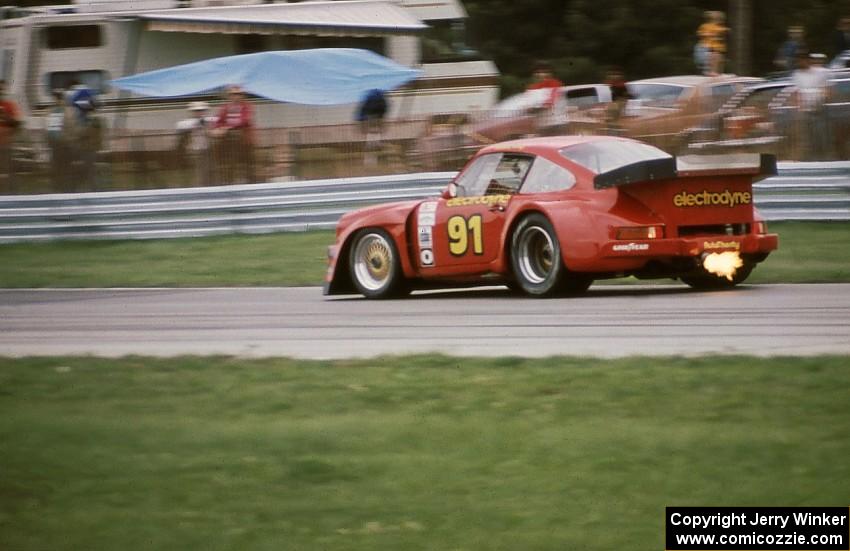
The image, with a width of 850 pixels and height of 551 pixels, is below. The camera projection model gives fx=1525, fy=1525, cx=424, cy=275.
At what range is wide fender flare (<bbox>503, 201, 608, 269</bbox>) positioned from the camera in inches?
425

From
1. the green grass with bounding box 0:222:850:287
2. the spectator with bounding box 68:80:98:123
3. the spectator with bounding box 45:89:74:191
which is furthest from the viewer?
the spectator with bounding box 68:80:98:123

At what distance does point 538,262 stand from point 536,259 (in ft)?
0.09

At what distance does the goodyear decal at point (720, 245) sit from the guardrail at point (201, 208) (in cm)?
767

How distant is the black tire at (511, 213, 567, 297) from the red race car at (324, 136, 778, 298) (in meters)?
0.01

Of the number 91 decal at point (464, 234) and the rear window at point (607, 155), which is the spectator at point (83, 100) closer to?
the number 91 decal at point (464, 234)

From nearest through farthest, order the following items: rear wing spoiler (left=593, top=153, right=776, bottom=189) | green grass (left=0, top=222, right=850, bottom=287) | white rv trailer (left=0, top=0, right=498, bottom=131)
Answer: rear wing spoiler (left=593, top=153, right=776, bottom=189), green grass (left=0, top=222, right=850, bottom=287), white rv trailer (left=0, top=0, right=498, bottom=131)

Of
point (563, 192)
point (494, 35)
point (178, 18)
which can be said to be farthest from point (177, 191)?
point (494, 35)

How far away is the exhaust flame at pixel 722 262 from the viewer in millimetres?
10984

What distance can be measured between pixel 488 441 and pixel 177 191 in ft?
46.2

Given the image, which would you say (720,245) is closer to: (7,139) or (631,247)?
(631,247)

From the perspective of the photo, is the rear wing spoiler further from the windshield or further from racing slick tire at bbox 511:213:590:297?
the windshield

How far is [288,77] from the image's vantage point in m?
23.2

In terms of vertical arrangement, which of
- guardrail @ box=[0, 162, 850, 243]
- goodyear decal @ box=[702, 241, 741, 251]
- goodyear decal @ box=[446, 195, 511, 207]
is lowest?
guardrail @ box=[0, 162, 850, 243]

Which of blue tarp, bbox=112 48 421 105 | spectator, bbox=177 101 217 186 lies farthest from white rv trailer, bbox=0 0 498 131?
spectator, bbox=177 101 217 186
